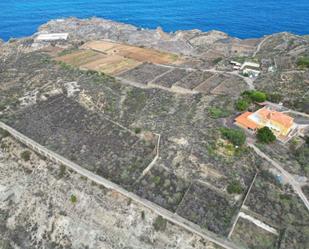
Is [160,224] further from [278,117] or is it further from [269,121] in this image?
[278,117]

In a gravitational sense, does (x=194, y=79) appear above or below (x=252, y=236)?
below

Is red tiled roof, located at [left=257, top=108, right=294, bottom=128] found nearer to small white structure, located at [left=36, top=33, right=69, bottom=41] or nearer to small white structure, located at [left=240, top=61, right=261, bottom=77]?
small white structure, located at [left=240, top=61, right=261, bottom=77]

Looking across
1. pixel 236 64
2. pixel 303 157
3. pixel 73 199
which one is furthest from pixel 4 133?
pixel 236 64

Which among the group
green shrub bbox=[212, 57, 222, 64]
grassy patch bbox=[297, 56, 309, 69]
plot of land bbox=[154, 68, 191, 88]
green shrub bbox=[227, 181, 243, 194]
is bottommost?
green shrub bbox=[212, 57, 222, 64]

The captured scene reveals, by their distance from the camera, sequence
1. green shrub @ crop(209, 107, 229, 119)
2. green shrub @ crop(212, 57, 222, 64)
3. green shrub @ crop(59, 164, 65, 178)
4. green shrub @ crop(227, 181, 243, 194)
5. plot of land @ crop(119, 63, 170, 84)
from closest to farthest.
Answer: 1. green shrub @ crop(227, 181, 243, 194)
2. green shrub @ crop(59, 164, 65, 178)
3. green shrub @ crop(209, 107, 229, 119)
4. plot of land @ crop(119, 63, 170, 84)
5. green shrub @ crop(212, 57, 222, 64)

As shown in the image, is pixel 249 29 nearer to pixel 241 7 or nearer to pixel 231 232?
pixel 241 7

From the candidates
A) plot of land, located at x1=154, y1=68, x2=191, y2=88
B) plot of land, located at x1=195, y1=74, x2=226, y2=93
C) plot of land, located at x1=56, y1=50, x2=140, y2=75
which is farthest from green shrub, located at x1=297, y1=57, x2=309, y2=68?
plot of land, located at x1=56, y1=50, x2=140, y2=75
